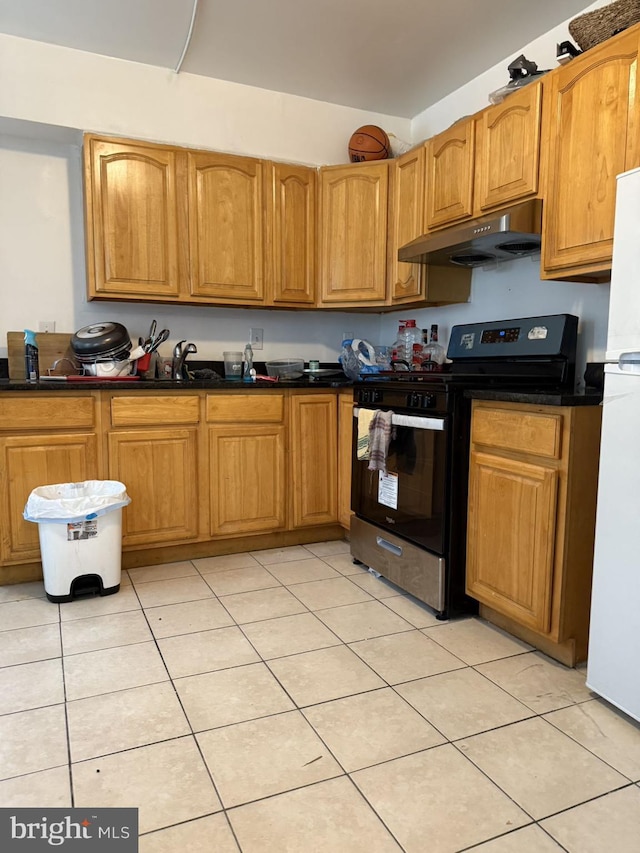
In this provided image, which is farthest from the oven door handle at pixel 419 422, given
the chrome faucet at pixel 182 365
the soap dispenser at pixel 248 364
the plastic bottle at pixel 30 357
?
the plastic bottle at pixel 30 357

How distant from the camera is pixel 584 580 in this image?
6.13 ft

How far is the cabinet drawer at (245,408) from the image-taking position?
2891mm

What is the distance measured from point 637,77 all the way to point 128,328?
257cm

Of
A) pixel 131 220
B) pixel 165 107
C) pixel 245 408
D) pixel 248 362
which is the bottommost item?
pixel 245 408

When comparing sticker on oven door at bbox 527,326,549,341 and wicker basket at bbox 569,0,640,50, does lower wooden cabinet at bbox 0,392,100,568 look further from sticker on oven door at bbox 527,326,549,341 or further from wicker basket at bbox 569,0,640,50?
wicker basket at bbox 569,0,640,50

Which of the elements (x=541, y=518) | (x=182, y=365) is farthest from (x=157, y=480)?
(x=541, y=518)

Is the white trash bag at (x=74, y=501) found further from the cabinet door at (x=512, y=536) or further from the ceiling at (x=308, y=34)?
the ceiling at (x=308, y=34)

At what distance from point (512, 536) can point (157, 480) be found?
1659 millimetres

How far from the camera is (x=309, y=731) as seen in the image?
1.55 m

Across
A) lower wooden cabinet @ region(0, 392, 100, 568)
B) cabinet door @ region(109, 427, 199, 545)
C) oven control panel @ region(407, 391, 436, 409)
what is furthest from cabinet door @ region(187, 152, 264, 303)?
oven control panel @ region(407, 391, 436, 409)

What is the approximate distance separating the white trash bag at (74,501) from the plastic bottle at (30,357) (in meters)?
0.70

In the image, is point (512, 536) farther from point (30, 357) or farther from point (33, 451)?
point (30, 357)

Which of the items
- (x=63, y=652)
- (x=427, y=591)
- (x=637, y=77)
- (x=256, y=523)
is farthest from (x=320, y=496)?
(x=637, y=77)

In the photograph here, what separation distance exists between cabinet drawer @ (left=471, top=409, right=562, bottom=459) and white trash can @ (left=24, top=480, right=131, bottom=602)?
1482 mm
